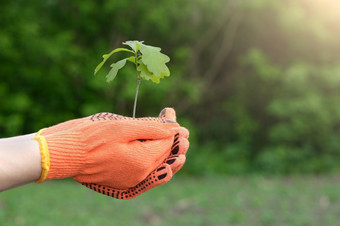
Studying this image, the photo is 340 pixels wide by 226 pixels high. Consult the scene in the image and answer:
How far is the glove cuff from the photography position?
1501 millimetres

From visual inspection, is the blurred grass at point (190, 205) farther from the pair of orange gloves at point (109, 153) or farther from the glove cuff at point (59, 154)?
the glove cuff at point (59, 154)

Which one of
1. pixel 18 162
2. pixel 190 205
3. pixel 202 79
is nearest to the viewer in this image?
pixel 18 162

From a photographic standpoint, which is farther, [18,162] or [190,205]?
[190,205]

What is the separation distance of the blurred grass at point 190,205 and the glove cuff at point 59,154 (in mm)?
3793

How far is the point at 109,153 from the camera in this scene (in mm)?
1595

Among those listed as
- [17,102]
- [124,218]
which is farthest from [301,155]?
[17,102]

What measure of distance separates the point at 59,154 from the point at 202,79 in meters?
9.25

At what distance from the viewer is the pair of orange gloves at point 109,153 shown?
1535 mm

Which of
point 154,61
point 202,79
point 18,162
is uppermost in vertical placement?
point 202,79

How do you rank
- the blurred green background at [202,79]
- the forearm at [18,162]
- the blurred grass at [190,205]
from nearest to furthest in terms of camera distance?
the forearm at [18,162]
the blurred grass at [190,205]
the blurred green background at [202,79]

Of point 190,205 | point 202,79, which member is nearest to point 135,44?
point 190,205

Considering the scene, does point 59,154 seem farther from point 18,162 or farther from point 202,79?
point 202,79

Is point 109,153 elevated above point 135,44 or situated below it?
below

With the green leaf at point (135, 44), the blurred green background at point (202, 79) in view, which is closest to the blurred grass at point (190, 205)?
the blurred green background at point (202, 79)
